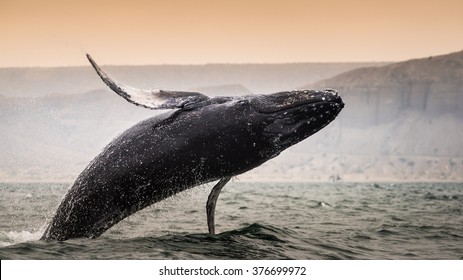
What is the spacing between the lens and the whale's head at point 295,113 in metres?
8.87

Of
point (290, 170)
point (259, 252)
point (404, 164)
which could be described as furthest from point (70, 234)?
point (290, 170)

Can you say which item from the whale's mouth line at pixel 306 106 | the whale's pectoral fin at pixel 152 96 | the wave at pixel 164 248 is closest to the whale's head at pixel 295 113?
the whale's mouth line at pixel 306 106

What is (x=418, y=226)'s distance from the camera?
14.8 m

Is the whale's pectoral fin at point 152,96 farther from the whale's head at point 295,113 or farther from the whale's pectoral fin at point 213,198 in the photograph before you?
the whale's pectoral fin at point 213,198

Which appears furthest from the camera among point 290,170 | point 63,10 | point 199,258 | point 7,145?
point 290,170

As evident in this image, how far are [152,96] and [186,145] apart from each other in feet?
2.56

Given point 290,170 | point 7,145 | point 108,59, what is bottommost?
point 290,170

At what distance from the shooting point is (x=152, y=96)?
891cm

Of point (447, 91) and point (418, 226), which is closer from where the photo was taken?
point (418, 226)

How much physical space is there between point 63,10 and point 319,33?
207 inches

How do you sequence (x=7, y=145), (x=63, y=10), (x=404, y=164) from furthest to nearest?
(x=404, y=164) → (x=7, y=145) → (x=63, y=10)

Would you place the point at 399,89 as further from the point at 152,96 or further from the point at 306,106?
the point at 152,96

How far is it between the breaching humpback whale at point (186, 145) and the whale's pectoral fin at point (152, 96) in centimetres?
1
